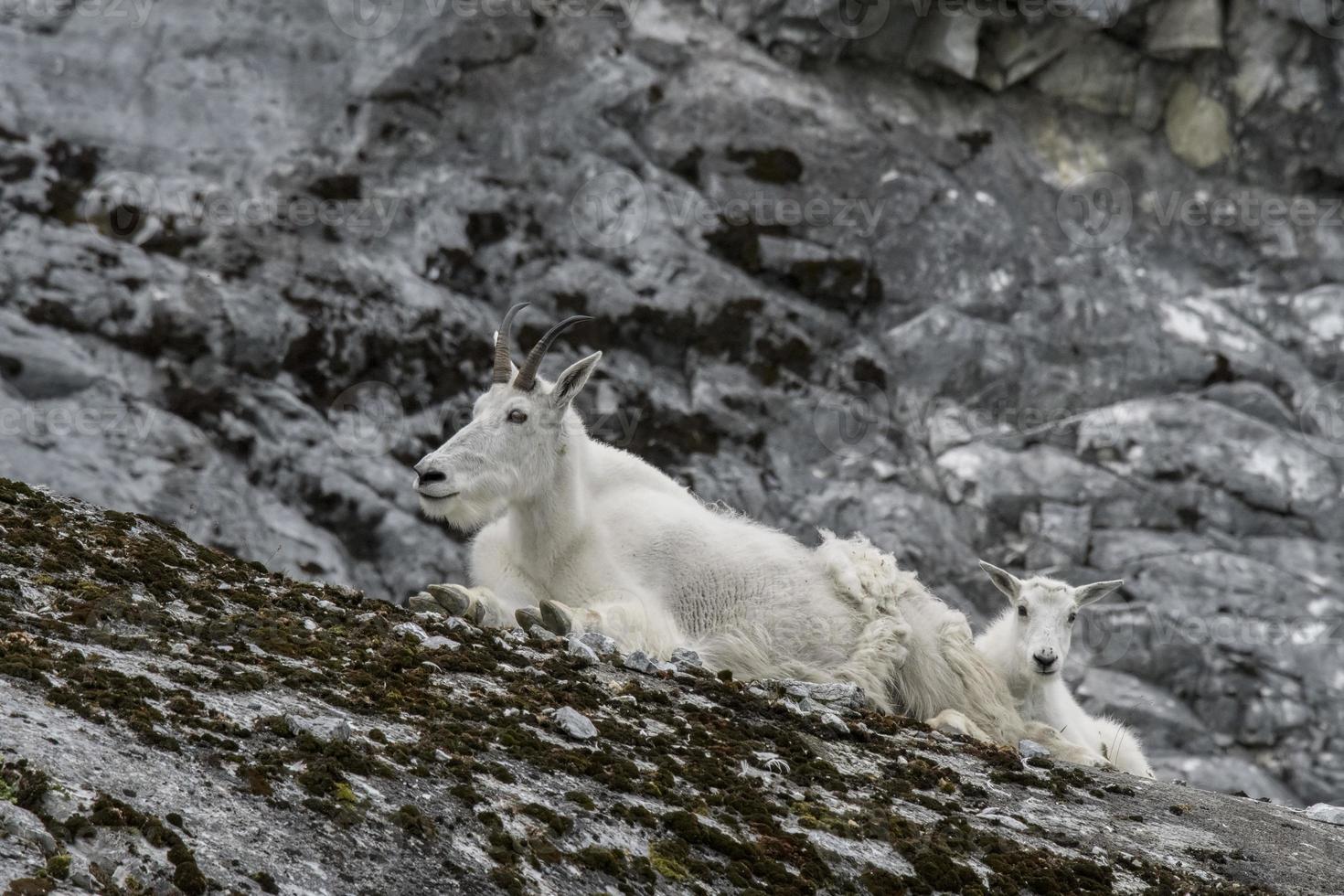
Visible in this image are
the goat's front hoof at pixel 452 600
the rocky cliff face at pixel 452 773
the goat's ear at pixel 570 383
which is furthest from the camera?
the goat's ear at pixel 570 383

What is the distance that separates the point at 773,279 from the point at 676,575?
823 inches

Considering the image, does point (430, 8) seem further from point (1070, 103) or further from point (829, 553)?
point (829, 553)

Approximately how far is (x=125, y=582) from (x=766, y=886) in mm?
4016

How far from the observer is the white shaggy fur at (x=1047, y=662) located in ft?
42.8

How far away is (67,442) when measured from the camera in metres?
25.9

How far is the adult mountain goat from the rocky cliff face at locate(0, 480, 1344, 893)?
4.07ft

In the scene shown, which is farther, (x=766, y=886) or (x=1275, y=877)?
(x=1275, y=877)

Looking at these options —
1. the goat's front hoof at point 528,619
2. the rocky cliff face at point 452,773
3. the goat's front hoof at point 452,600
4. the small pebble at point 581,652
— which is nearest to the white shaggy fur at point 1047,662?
the rocky cliff face at point 452,773

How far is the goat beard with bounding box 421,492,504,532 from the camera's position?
493 inches

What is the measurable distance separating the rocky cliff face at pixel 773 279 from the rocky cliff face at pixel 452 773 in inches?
680

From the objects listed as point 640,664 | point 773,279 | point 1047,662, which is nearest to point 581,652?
point 640,664

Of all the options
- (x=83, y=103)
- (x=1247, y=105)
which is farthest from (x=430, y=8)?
(x=1247, y=105)

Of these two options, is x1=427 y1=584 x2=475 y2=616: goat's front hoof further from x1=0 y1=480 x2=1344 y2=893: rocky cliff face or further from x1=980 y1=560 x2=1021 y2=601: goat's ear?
x1=980 y1=560 x2=1021 y2=601: goat's ear

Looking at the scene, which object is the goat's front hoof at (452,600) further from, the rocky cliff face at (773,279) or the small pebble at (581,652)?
the rocky cliff face at (773,279)
